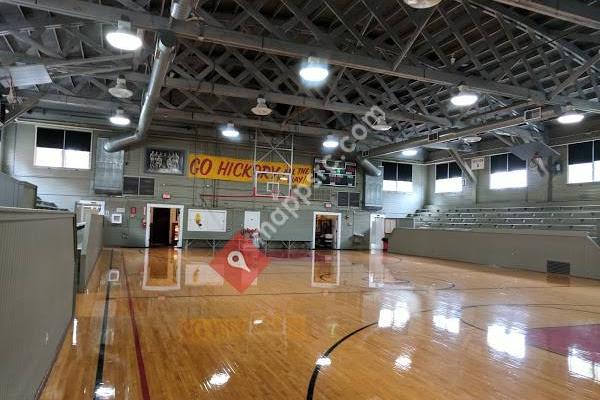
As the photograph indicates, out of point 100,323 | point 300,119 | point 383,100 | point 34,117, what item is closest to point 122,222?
point 34,117

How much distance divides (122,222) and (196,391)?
1670 centimetres

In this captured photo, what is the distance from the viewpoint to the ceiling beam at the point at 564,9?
21.9 feet

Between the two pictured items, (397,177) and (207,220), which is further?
(397,177)

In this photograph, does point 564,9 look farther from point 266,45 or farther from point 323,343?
point 323,343

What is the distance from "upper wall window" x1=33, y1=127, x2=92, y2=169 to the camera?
17.8m

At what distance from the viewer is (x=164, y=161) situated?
1938 cm

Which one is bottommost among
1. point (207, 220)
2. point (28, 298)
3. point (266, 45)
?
point (28, 298)

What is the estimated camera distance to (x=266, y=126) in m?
17.0

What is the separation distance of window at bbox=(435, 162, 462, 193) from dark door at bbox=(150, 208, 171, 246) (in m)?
14.5

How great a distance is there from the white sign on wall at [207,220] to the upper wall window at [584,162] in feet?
47.0

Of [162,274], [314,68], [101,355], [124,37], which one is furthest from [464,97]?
[101,355]

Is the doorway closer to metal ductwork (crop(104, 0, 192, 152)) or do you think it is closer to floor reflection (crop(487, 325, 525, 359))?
metal ductwork (crop(104, 0, 192, 152))

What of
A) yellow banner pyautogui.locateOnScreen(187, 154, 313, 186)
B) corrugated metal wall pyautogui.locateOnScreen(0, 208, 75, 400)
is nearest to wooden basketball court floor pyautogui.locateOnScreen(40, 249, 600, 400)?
corrugated metal wall pyautogui.locateOnScreen(0, 208, 75, 400)

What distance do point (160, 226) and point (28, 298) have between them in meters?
20.8
